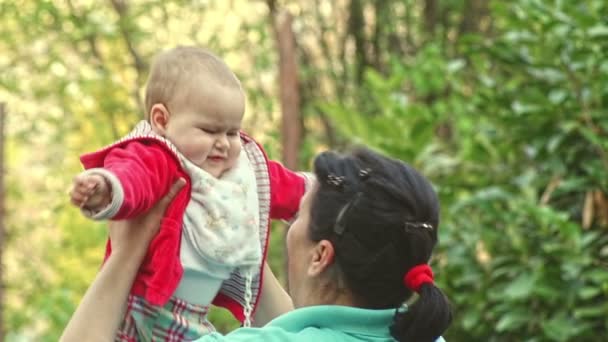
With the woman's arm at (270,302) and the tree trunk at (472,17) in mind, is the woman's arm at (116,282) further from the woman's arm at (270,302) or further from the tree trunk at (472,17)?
Answer: the tree trunk at (472,17)

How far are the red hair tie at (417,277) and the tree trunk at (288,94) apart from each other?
320 cm

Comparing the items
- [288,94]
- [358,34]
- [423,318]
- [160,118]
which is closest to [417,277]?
[423,318]

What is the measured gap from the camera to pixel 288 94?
5270 mm

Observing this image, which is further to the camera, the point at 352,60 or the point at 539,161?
the point at 352,60

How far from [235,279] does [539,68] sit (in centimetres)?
278

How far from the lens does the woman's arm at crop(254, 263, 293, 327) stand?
2420mm

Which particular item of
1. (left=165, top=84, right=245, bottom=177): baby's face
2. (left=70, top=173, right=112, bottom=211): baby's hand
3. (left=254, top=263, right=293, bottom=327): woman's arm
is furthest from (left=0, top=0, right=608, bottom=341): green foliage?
(left=70, top=173, right=112, bottom=211): baby's hand

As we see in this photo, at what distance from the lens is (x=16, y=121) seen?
761cm

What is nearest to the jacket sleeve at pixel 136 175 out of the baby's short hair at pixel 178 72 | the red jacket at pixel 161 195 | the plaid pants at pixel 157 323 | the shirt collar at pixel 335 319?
the red jacket at pixel 161 195

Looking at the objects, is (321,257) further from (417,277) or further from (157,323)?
(157,323)

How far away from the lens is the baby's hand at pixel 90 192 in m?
1.89

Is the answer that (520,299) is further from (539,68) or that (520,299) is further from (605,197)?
(539,68)

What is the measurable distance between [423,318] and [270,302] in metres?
0.57

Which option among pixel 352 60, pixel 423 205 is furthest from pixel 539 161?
pixel 352 60
